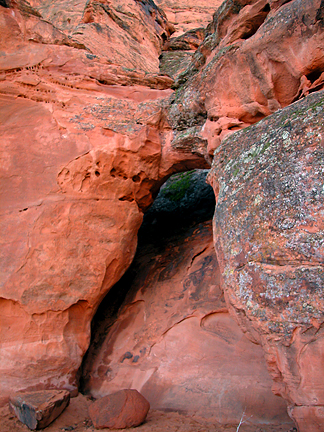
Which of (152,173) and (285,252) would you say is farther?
(152,173)

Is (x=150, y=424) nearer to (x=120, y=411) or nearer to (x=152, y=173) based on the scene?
(x=120, y=411)

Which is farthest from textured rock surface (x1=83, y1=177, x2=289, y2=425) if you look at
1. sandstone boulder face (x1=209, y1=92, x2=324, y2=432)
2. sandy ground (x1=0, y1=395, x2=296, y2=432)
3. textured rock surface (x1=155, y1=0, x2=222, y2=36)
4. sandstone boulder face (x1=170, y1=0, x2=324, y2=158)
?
textured rock surface (x1=155, y1=0, x2=222, y2=36)

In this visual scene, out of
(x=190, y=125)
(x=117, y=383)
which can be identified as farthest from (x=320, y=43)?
(x=117, y=383)

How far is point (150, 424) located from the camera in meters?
3.41

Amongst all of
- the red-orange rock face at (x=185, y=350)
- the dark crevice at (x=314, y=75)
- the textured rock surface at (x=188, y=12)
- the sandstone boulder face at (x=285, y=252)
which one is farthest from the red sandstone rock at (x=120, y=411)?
the textured rock surface at (x=188, y=12)

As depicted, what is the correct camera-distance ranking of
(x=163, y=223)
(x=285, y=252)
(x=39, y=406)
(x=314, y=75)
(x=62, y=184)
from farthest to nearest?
(x=163, y=223) → (x=62, y=184) → (x=314, y=75) → (x=39, y=406) → (x=285, y=252)

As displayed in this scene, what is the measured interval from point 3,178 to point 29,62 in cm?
181

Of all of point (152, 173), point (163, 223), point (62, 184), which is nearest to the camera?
point (62, 184)

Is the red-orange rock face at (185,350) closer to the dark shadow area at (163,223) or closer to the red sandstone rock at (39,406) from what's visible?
the dark shadow area at (163,223)

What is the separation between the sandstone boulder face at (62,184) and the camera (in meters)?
4.05

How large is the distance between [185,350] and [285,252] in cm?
222

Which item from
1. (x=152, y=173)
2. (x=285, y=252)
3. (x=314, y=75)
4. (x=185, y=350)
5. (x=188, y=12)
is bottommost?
(x=185, y=350)

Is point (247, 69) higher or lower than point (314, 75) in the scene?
higher

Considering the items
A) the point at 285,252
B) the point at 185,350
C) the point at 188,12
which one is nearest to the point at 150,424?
the point at 185,350
